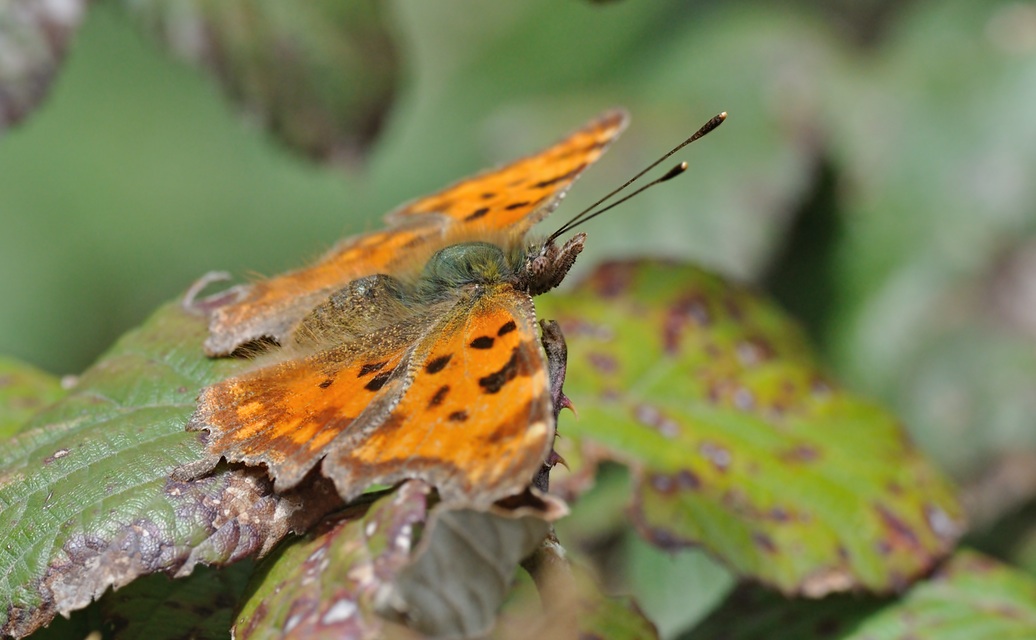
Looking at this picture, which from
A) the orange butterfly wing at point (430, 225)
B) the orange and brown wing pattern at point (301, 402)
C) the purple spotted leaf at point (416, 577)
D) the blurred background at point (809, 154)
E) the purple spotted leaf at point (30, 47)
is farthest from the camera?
the blurred background at point (809, 154)

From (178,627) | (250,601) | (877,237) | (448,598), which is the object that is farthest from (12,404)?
(877,237)

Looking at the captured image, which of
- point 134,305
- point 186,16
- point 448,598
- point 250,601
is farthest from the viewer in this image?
point 134,305

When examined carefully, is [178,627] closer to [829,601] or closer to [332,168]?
[829,601]

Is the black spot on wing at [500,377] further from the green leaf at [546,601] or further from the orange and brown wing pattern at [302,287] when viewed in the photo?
the orange and brown wing pattern at [302,287]

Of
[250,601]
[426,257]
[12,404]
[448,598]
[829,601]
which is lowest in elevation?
[829,601]

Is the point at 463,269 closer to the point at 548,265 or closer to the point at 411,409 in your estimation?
the point at 548,265

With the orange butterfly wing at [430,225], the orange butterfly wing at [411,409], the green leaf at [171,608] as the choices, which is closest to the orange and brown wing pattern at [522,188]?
the orange butterfly wing at [430,225]
